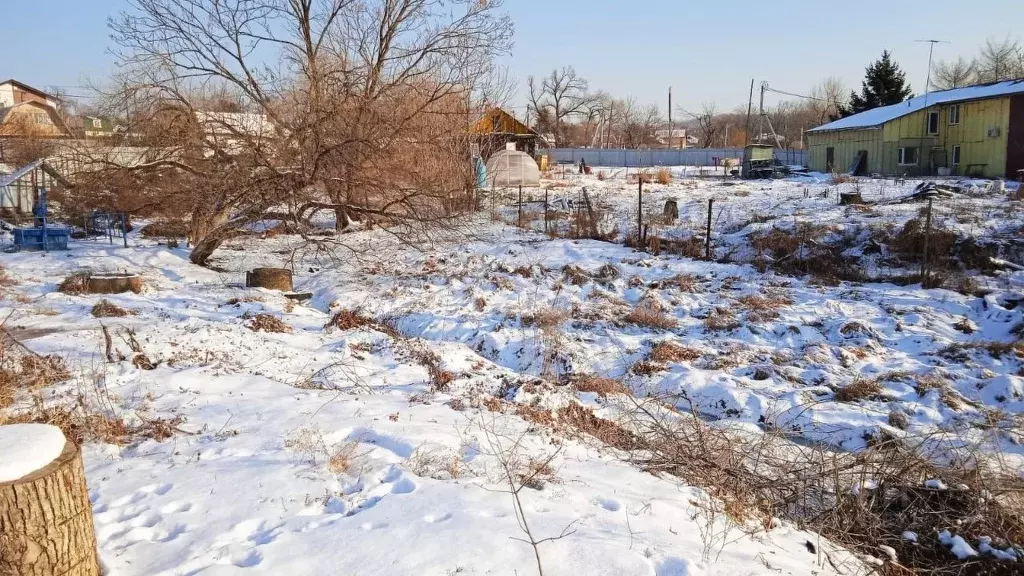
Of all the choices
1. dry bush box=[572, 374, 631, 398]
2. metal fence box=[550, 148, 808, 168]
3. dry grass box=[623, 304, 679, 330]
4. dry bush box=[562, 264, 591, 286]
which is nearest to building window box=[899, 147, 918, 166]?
metal fence box=[550, 148, 808, 168]

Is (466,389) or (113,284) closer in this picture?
(466,389)

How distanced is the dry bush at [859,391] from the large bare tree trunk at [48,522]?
7367 millimetres

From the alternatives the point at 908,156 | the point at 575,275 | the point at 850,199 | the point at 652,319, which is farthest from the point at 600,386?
the point at 908,156

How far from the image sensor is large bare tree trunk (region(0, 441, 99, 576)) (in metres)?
2.48

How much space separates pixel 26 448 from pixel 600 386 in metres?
5.99

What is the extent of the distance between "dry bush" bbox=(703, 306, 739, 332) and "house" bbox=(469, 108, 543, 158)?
13337mm

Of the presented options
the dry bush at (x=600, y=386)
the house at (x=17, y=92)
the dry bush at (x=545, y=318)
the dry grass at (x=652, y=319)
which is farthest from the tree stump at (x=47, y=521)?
the house at (x=17, y=92)

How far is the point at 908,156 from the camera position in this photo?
3247 cm

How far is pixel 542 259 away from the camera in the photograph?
46.7ft

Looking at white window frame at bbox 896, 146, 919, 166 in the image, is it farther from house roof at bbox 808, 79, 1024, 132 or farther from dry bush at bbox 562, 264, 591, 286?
dry bush at bbox 562, 264, 591, 286

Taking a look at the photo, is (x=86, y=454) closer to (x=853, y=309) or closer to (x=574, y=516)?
(x=574, y=516)

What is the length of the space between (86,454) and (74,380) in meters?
1.97

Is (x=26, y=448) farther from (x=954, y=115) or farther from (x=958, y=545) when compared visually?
(x=954, y=115)

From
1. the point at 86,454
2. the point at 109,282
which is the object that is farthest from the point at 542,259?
the point at 86,454
